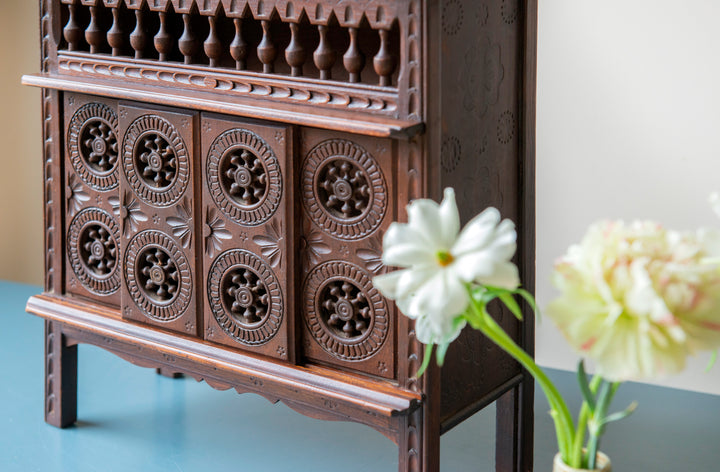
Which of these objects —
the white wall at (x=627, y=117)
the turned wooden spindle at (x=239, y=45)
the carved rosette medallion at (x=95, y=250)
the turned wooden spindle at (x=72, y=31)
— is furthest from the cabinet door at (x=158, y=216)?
the white wall at (x=627, y=117)

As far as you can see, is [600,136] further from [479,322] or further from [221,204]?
[479,322]

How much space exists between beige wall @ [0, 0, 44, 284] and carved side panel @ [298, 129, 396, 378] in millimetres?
2871

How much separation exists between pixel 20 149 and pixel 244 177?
2844 millimetres

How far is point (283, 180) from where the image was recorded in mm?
2719

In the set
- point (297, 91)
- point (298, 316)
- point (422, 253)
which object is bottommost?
point (298, 316)

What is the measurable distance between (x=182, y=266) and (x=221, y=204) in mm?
285

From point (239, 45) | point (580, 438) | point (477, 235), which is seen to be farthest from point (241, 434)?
point (477, 235)

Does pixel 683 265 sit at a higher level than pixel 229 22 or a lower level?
lower

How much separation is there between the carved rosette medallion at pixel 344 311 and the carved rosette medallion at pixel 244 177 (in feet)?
0.84

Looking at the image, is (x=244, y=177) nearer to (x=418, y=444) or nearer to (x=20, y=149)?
(x=418, y=444)

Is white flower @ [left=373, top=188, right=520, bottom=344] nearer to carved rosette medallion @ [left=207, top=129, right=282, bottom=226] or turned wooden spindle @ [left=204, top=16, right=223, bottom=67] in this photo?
carved rosette medallion @ [left=207, top=129, right=282, bottom=226]

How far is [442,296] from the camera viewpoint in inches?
48.4

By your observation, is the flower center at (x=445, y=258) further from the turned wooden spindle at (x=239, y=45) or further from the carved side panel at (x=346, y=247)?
the turned wooden spindle at (x=239, y=45)

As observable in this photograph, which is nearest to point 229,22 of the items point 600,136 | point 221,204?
point 221,204
